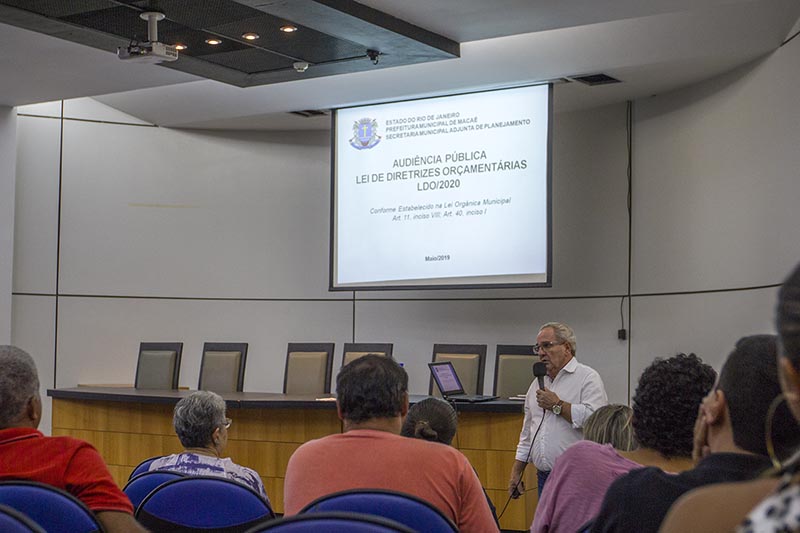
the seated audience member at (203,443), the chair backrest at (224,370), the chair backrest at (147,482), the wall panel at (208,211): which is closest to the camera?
the chair backrest at (147,482)

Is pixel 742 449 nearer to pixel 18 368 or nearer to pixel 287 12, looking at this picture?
pixel 18 368

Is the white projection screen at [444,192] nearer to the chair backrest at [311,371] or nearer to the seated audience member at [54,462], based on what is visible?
the chair backrest at [311,371]

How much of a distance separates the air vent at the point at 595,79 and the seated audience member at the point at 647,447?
5225 mm

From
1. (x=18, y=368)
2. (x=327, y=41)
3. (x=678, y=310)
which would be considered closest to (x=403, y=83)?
(x=327, y=41)

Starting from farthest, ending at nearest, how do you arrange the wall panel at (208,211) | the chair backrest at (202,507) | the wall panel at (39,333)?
the wall panel at (208,211) → the wall panel at (39,333) → the chair backrest at (202,507)

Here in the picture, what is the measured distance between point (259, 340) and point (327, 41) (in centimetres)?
400

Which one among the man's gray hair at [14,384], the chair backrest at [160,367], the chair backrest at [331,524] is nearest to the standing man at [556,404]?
the man's gray hair at [14,384]

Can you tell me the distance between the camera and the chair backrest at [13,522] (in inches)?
69.8

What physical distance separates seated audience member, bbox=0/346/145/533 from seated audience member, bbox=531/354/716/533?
109 cm

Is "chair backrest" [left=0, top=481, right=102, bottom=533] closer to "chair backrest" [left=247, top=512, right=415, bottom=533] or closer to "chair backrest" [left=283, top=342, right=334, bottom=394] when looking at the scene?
"chair backrest" [left=247, top=512, right=415, bottom=533]

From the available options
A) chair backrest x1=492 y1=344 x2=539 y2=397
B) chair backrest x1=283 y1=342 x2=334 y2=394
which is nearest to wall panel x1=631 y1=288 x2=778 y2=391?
chair backrest x1=492 y1=344 x2=539 y2=397

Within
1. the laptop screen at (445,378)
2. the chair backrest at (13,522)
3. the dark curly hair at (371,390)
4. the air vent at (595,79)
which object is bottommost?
the laptop screen at (445,378)

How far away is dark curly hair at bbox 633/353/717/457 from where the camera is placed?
225 centimetres

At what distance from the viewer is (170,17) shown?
5715 millimetres
